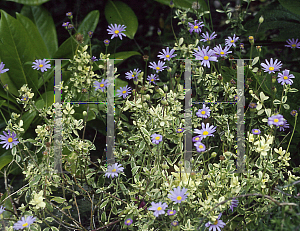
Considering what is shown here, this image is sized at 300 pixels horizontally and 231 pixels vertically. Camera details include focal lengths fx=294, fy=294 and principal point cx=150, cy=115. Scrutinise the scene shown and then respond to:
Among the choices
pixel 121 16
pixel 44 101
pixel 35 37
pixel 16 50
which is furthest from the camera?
pixel 121 16

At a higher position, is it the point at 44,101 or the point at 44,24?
the point at 44,24

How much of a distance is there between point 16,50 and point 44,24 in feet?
1.52

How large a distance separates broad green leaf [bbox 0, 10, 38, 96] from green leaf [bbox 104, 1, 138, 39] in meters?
0.53

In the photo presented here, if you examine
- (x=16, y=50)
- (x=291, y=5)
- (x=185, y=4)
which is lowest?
(x=16, y=50)

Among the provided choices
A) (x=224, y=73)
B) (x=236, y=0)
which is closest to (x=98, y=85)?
(x=224, y=73)

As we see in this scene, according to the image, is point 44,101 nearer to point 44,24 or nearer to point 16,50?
point 16,50

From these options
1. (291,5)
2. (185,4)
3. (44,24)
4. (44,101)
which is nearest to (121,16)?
(185,4)

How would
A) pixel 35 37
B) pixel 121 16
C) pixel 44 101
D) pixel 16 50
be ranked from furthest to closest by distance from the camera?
pixel 121 16 < pixel 35 37 < pixel 16 50 < pixel 44 101

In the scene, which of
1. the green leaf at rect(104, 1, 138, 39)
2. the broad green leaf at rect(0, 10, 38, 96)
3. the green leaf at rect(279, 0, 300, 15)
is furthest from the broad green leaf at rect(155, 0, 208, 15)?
the broad green leaf at rect(0, 10, 38, 96)

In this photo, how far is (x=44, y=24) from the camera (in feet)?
6.37

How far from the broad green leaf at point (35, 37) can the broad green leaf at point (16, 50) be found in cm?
11

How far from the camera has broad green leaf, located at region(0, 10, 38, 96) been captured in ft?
4.98

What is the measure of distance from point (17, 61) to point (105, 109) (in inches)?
26.9

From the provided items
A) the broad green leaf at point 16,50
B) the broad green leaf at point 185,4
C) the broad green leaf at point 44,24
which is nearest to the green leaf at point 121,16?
the broad green leaf at point 185,4
